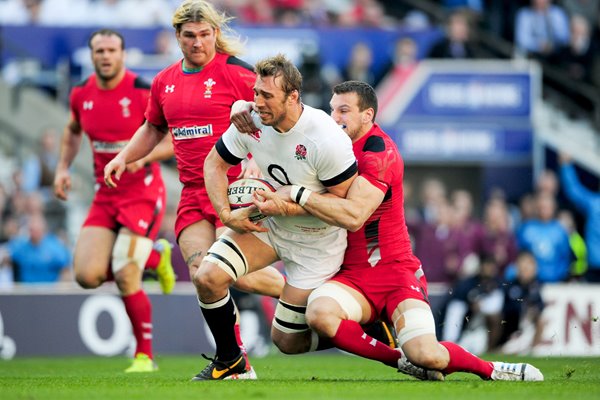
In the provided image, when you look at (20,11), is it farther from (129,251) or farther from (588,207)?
(129,251)

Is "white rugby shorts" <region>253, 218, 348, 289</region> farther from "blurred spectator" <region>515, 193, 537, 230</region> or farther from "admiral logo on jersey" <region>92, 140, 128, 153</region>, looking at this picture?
"blurred spectator" <region>515, 193, 537, 230</region>

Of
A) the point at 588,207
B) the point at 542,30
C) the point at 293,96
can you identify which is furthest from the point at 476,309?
the point at 293,96

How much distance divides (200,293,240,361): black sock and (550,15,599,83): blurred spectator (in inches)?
529

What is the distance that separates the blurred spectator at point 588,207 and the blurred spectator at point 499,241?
75.0 inches

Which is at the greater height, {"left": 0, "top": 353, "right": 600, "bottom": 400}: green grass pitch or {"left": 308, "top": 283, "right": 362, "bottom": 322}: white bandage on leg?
{"left": 308, "top": 283, "right": 362, "bottom": 322}: white bandage on leg

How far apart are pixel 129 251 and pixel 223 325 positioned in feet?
8.68

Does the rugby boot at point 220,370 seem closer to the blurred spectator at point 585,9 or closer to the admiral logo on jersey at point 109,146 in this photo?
the admiral logo on jersey at point 109,146

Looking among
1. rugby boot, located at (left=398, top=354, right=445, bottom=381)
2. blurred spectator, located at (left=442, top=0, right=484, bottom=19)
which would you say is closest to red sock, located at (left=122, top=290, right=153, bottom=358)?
rugby boot, located at (left=398, top=354, right=445, bottom=381)

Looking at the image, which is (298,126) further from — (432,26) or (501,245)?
(432,26)

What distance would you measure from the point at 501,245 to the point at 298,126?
8445 mm

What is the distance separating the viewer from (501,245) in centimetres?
1706

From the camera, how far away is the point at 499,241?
17.1 metres

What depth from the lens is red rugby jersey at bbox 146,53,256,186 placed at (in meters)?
10.5

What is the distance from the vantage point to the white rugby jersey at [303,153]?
29.8ft
